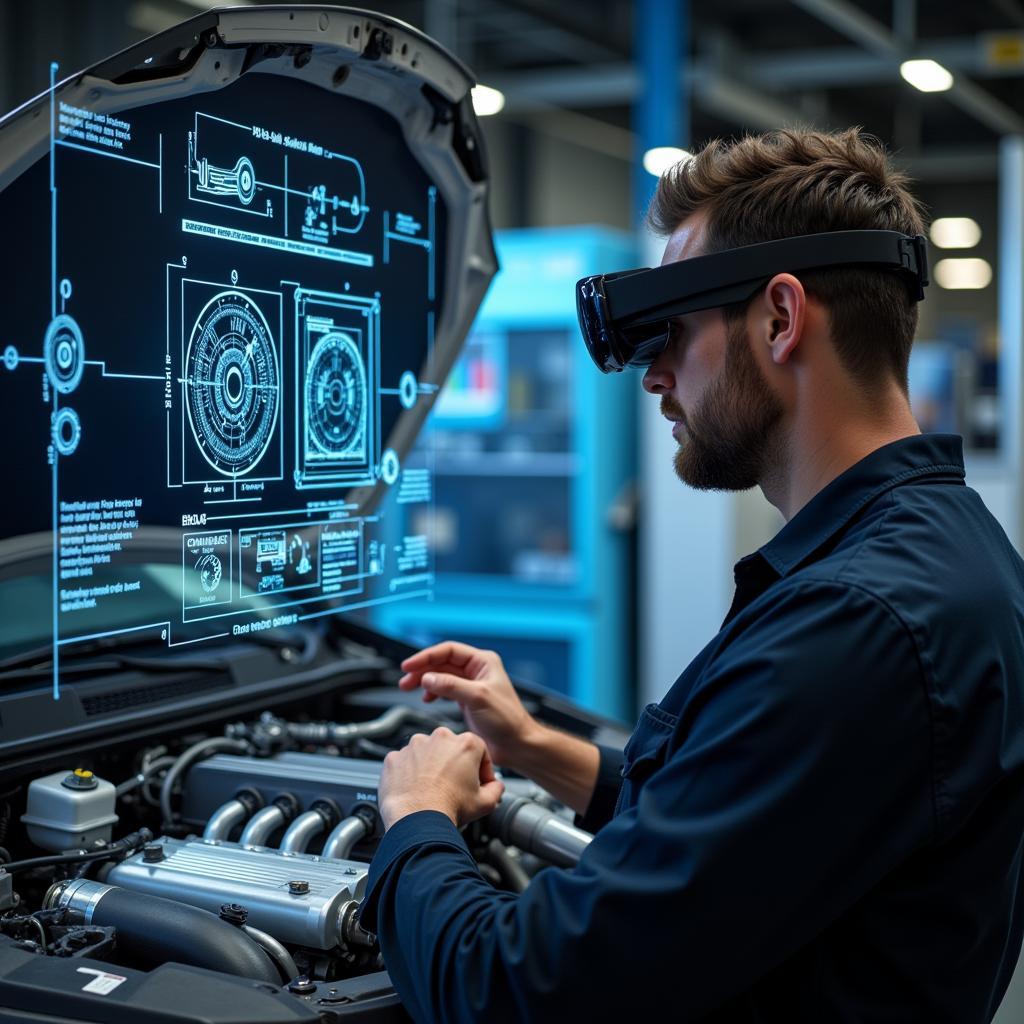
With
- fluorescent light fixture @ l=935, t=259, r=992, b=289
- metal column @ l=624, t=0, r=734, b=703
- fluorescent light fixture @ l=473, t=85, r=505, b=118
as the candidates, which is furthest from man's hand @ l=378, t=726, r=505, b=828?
fluorescent light fixture @ l=935, t=259, r=992, b=289

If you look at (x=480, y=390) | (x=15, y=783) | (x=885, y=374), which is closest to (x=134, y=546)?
(x=15, y=783)

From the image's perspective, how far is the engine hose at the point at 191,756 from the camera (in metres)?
1.84

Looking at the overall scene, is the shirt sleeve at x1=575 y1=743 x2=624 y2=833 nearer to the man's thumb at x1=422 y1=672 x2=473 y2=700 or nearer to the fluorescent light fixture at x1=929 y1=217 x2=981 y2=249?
the man's thumb at x1=422 y1=672 x2=473 y2=700

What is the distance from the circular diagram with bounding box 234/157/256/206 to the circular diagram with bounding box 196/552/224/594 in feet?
1.66

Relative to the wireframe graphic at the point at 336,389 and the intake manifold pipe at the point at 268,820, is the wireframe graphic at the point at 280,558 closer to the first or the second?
the wireframe graphic at the point at 336,389

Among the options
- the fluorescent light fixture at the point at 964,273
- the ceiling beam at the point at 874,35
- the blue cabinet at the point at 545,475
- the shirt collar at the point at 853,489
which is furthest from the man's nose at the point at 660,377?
the fluorescent light fixture at the point at 964,273

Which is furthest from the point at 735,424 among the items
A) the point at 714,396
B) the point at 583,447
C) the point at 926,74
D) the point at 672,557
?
the point at 926,74

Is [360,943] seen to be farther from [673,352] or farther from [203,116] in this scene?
[203,116]

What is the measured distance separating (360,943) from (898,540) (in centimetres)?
81

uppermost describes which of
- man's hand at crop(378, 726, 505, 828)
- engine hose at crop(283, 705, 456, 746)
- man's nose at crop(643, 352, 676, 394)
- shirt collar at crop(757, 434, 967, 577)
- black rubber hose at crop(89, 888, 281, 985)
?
man's nose at crop(643, 352, 676, 394)

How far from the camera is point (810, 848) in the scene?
111 centimetres

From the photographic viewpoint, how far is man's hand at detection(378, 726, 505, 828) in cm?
148

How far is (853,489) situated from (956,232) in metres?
15.8

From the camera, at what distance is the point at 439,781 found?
1520 millimetres
